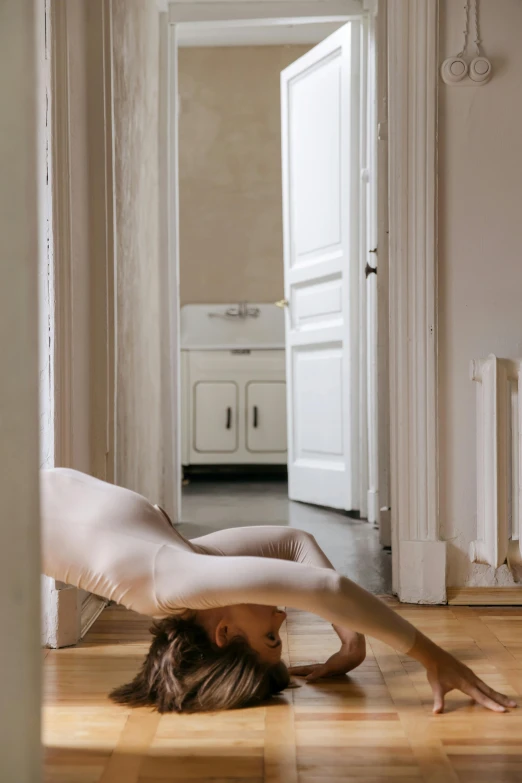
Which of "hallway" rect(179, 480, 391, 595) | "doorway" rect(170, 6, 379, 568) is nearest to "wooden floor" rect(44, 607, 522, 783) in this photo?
"hallway" rect(179, 480, 391, 595)

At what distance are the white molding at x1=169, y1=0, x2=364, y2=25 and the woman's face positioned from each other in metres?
3.21

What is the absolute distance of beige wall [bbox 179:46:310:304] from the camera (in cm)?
594

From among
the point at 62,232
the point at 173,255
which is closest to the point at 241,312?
the point at 173,255

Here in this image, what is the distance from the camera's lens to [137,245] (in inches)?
131

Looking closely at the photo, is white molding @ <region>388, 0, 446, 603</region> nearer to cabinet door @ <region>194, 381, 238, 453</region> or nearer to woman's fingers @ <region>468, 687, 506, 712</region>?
woman's fingers @ <region>468, 687, 506, 712</region>

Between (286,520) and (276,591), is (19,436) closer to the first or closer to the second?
(276,591)

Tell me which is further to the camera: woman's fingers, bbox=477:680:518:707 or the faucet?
the faucet

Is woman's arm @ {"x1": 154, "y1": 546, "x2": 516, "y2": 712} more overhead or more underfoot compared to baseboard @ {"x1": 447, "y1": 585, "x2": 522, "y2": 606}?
more overhead

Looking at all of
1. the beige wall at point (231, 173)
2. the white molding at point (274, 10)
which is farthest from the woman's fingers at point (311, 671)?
the beige wall at point (231, 173)

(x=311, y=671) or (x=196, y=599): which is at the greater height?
(x=196, y=599)

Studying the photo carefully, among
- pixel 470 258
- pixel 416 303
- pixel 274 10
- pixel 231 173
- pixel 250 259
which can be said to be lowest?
pixel 416 303

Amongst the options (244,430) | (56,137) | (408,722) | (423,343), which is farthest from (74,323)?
(244,430)

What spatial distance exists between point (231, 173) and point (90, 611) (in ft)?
13.9

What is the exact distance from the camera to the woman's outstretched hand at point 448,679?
5.09 ft
